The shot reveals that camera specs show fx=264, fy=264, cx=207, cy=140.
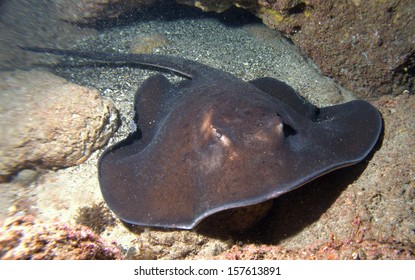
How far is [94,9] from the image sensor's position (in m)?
7.77

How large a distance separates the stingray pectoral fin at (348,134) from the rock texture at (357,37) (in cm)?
140

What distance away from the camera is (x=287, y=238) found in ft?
10.2

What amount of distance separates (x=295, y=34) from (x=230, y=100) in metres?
3.17

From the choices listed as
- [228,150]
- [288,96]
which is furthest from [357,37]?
[228,150]

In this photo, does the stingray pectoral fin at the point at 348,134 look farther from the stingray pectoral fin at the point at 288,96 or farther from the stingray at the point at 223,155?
the stingray pectoral fin at the point at 288,96

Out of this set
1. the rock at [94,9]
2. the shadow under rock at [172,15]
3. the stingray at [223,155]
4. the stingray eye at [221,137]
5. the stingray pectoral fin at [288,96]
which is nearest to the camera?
the stingray at [223,155]

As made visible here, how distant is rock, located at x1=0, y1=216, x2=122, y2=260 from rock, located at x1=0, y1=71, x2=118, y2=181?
203cm

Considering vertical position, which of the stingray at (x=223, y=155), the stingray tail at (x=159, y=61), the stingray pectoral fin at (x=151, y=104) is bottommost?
the stingray at (x=223, y=155)

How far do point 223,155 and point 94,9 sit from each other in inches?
294

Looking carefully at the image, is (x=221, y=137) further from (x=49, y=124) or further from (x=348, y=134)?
(x=49, y=124)

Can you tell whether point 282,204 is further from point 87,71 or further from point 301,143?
point 87,71

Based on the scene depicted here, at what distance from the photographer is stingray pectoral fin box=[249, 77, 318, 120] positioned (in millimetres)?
3885

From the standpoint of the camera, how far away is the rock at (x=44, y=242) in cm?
201

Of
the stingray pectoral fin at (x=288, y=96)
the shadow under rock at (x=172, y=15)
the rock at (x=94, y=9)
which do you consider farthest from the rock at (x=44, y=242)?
the shadow under rock at (x=172, y=15)
